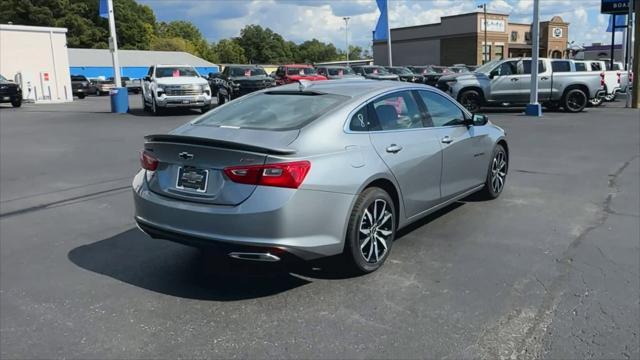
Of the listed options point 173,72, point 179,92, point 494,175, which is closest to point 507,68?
point 179,92

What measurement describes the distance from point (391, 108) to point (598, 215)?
301cm

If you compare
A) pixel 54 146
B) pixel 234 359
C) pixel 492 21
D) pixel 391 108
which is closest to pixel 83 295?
pixel 234 359

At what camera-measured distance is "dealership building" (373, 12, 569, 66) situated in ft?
225

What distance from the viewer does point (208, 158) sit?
402 centimetres

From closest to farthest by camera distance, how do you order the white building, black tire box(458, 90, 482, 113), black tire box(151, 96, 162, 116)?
1. black tire box(458, 90, 482, 113)
2. black tire box(151, 96, 162, 116)
3. the white building

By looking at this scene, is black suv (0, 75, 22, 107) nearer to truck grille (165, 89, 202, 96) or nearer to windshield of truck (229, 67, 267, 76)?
windshield of truck (229, 67, 267, 76)

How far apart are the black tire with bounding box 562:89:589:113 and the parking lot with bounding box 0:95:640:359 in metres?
14.5

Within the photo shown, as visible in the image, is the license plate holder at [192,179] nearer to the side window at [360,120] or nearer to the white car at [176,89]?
the side window at [360,120]

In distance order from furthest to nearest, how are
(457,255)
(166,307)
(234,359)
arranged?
(457,255)
(166,307)
(234,359)

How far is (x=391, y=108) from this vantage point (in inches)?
201

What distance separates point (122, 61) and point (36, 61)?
128 feet

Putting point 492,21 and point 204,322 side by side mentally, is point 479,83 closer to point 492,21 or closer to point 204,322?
point 204,322

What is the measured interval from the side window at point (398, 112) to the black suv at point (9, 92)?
27.6 meters

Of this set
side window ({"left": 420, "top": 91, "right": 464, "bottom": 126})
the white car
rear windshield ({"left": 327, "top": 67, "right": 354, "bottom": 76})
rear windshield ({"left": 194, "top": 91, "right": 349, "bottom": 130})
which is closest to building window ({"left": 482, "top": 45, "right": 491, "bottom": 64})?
rear windshield ({"left": 327, "top": 67, "right": 354, "bottom": 76})
